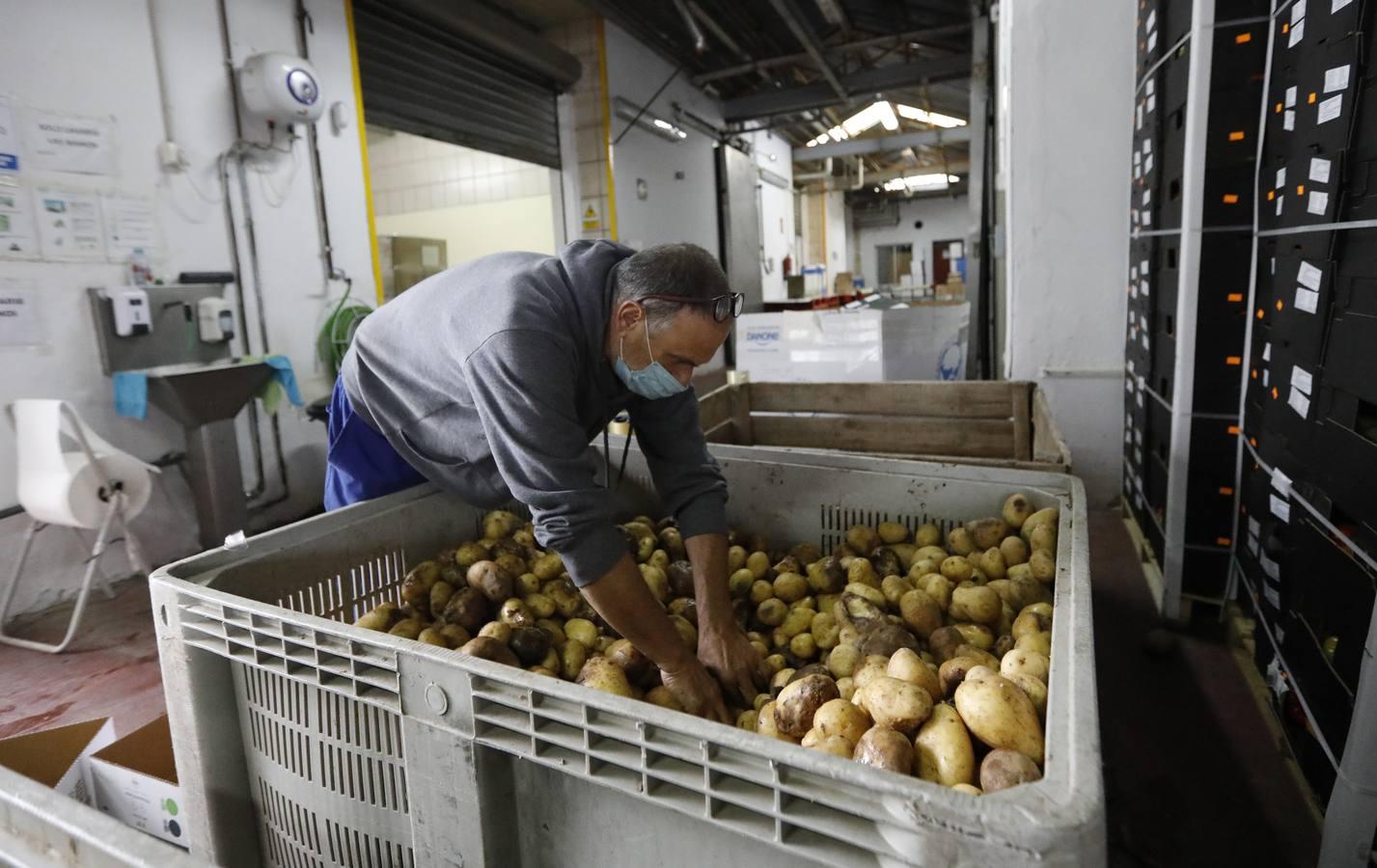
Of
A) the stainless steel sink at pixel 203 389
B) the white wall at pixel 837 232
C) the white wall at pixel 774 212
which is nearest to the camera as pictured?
the stainless steel sink at pixel 203 389

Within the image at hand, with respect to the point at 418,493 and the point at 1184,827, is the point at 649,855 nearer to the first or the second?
the point at 418,493

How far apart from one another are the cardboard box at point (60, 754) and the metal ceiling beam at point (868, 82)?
823cm

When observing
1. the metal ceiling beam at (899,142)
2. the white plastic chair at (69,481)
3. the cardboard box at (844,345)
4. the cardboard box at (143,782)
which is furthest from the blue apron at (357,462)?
the metal ceiling beam at (899,142)

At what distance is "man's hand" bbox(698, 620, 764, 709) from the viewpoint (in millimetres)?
1404

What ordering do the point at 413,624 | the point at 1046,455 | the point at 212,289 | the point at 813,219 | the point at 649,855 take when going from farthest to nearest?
the point at 813,219, the point at 212,289, the point at 1046,455, the point at 413,624, the point at 649,855

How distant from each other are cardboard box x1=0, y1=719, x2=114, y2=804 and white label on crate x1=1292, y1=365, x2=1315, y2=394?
266 centimetres

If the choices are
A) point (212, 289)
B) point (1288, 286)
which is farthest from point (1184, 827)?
point (212, 289)

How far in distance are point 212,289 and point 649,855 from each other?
400 centimetres

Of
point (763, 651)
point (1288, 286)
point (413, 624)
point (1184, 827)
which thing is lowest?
point (1184, 827)

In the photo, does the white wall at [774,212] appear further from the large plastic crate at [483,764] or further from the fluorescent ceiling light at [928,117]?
the large plastic crate at [483,764]

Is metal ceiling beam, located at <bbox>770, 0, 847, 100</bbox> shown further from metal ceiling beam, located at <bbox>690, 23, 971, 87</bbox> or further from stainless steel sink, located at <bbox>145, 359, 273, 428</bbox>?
stainless steel sink, located at <bbox>145, 359, 273, 428</bbox>

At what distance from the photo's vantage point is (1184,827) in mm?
1725

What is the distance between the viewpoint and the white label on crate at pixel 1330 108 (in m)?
1.54

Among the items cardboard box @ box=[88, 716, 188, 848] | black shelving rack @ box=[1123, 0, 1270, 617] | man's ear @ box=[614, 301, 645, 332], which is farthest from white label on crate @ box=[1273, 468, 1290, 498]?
cardboard box @ box=[88, 716, 188, 848]
